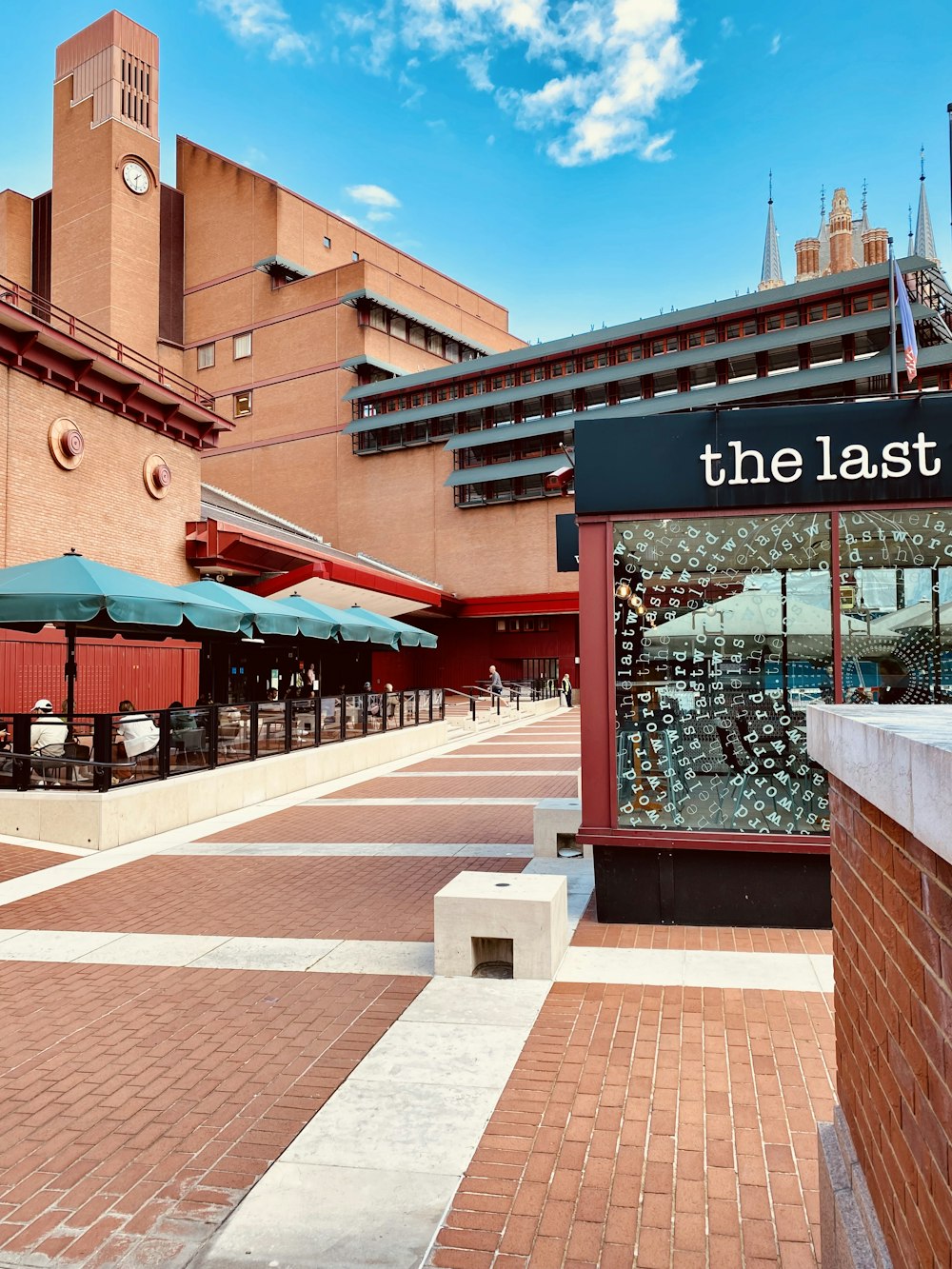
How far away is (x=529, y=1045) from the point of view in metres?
5.02

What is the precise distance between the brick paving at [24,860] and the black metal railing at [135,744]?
926 mm

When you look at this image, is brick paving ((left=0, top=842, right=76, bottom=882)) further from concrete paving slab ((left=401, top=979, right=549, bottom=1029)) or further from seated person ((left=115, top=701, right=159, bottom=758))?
concrete paving slab ((left=401, top=979, right=549, bottom=1029))

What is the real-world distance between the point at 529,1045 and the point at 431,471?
4844cm

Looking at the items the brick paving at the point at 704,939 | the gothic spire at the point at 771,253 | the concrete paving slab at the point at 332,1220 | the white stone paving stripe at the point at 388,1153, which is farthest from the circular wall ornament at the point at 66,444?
the gothic spire at the point at 771,253

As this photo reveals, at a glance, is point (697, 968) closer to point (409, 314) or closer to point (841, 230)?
point (409, 314)

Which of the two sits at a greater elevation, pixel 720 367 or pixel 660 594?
pixel 720 367

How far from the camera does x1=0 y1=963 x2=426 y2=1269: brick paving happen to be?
11.4 ft

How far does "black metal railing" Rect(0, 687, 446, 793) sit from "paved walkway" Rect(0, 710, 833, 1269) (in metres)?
3.11

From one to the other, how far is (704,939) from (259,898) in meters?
3.91

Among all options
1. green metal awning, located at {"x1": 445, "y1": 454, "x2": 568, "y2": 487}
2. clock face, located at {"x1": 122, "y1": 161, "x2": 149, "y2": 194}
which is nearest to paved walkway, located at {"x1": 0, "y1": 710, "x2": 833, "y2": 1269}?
green metal awning, located at {"x1": 445, "y1": 454, "x2": 568, "y2": 487}

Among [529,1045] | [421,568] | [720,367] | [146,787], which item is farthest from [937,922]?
[421,568]

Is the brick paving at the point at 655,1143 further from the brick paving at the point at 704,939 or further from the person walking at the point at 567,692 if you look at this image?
the person walking at the point at 567,692

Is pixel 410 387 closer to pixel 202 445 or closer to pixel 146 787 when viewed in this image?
pixel 202 445

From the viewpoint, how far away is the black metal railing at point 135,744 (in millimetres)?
11273
